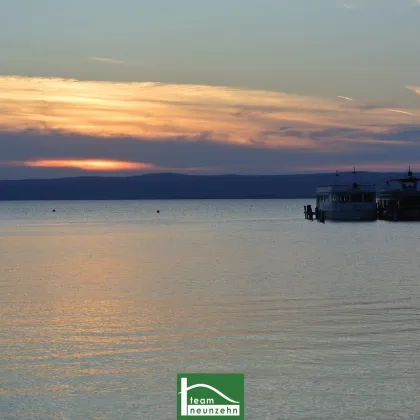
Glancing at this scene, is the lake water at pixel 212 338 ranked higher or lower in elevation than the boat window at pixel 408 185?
lower

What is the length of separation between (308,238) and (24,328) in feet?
215

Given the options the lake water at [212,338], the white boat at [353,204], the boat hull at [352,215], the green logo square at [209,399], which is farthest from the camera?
the boat hull at [352,215]

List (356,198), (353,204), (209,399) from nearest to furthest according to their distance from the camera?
1. (209,399)
2. (353,204)
3. (356,198)

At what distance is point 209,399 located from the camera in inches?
686

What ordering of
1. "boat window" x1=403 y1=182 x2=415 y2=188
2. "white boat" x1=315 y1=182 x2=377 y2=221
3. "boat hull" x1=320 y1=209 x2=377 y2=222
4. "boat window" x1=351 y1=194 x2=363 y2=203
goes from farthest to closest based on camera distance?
"boat window" x1=403 y1=182 x2=415 y2=188 → "boat hull" x1=320 y1=209 x2=377 y2=222 → "boat window" x1=351 y1=194 x2=363 y2=203 → "white boat" x1=315 y1=182 x2=377 y2=221

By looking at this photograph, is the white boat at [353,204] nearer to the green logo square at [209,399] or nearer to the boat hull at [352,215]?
the boat hull at [352,215]

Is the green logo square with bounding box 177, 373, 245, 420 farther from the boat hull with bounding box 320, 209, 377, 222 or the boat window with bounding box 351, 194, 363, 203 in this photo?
the boat window with bounding box 351, 194, 363, 203

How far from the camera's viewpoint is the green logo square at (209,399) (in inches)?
671

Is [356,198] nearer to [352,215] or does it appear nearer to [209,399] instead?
[352,215]

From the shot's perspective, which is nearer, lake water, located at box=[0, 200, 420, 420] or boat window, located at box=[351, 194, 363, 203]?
lake water, located at box=[0, 200, 420, 420]

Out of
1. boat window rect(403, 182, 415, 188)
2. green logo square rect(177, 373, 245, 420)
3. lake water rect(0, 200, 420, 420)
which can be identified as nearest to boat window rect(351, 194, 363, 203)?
boat window rect(403, 182, 415, 188)

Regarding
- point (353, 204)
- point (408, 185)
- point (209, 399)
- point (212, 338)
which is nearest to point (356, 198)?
point (353, 204)

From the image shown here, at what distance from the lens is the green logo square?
17.0m

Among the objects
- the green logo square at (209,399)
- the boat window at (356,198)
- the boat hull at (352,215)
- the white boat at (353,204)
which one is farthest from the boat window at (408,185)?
the green logo square at (209,399)
